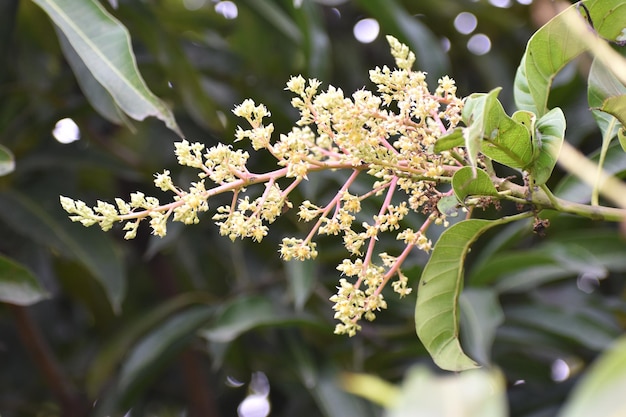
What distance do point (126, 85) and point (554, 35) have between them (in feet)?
1.57

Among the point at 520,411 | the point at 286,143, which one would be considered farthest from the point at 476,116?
the point at 520,411

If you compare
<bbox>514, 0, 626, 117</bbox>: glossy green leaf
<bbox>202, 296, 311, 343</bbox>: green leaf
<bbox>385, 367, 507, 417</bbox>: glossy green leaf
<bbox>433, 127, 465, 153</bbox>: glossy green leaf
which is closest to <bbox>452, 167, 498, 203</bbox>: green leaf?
<bbox>433, 127, 465, 153</bbox>: glossy green leaf

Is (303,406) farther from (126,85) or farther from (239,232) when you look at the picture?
(239,232)

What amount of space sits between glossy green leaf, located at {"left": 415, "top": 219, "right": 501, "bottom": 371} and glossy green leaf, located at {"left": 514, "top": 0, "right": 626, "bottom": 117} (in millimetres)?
149

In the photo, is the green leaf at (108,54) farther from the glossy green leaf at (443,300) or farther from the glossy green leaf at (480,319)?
the glossy green leaf at (480,319)

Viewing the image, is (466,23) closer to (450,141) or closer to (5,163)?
(5,163)

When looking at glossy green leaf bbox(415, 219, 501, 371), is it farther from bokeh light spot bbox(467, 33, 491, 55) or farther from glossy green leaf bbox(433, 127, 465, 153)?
bokeh light spot bbox(467, 33, 491, 55)

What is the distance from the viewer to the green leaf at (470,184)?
604mm

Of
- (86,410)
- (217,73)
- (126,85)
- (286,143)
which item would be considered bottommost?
(86,410)

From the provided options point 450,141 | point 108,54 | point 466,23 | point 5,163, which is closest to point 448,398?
point 450,141

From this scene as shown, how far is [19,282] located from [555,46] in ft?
2.69

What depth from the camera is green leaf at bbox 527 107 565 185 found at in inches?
24.4

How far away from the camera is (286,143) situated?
640 millimetres

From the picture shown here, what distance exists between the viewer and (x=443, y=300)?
0.72 metres
